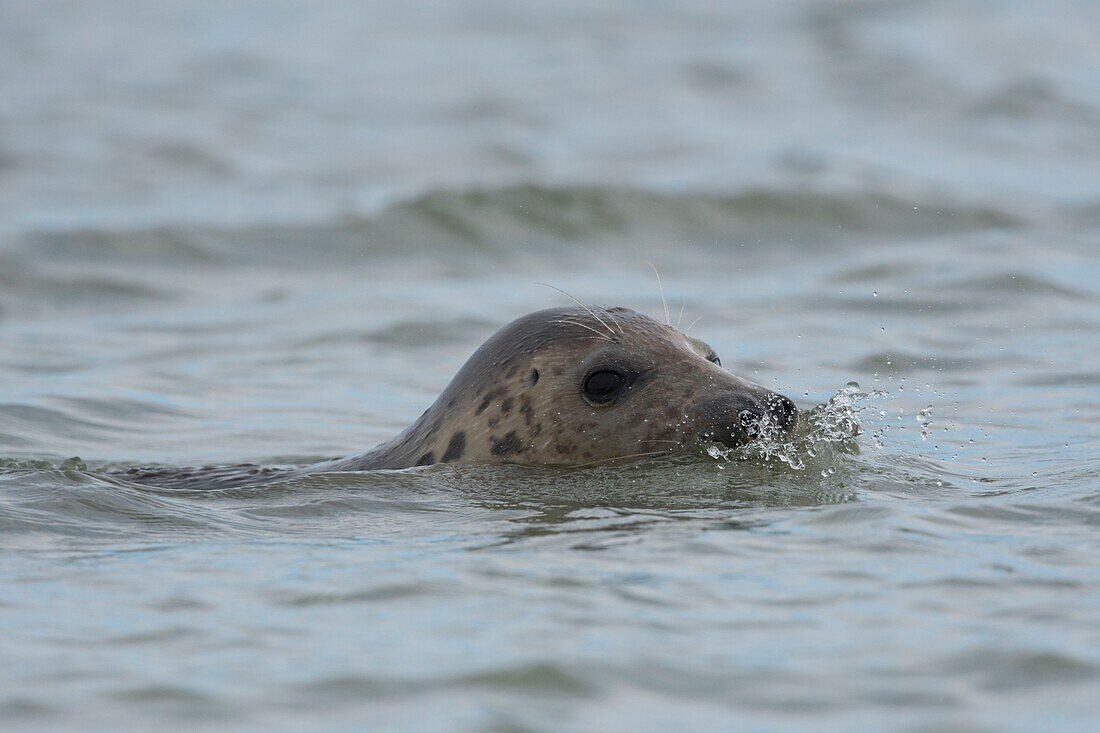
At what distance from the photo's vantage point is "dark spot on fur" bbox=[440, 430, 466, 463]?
7.58 metres

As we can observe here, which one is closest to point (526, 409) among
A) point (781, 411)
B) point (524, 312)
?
point (781, 411)

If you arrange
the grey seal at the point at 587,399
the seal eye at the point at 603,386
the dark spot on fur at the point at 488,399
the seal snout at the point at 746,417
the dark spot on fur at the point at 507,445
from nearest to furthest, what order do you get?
the seal snout at the point at 746,417
the grey seal at the point at 587,399
the seal eye at the point at 603,386
the dark spot on fur at the point at 507,445
the dark spot on fur at the point at 488,399

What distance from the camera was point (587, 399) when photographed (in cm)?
738

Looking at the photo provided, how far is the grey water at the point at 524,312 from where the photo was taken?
4.92 metres

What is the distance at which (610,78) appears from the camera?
23.7 m

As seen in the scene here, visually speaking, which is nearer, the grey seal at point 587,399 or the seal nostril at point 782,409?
the seal nostril at point 782,409

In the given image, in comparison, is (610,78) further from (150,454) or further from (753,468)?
(753,468)

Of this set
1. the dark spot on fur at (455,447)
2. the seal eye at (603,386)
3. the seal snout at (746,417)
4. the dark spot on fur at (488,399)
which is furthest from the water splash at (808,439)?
the dark spot on fur at (455,447)

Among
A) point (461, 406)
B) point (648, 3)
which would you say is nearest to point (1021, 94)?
point (648, 3)

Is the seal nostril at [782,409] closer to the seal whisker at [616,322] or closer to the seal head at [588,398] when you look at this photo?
the seal head at [588,398]

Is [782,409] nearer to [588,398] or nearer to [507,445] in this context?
[588,398]

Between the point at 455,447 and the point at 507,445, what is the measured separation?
0.25 meters

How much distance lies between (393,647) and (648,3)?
24067 mm

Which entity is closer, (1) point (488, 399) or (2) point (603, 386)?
(2) point (603, 386)
